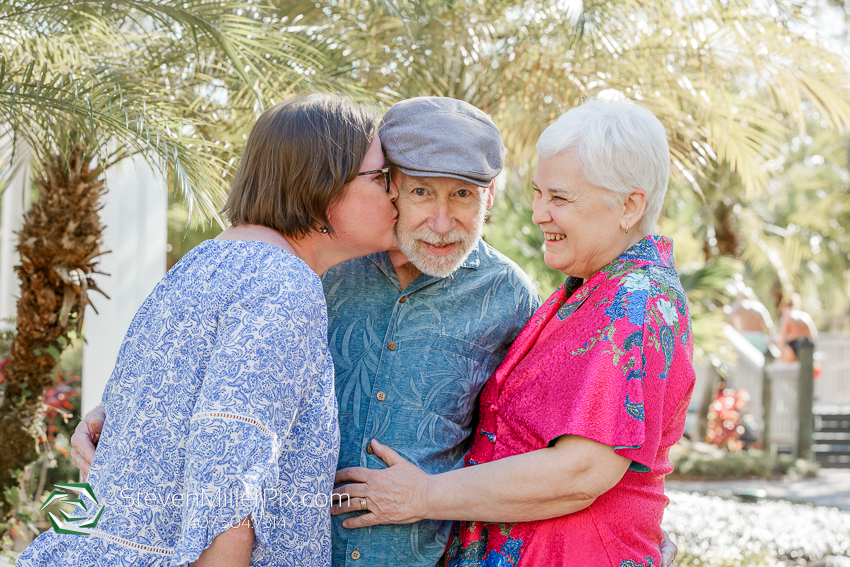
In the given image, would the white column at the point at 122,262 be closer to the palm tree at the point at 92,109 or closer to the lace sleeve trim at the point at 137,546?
the palm tree at the point at 92,109

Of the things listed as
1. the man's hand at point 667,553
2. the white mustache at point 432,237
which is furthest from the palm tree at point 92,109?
the man's hand at point 667,553

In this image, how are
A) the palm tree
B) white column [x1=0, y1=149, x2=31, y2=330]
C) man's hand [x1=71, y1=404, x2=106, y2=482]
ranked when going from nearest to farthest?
man's hand [x1=71, y1=404, x2=106, y2=482] → the palm tree → white column [x1=0, y1=149, x2=31, y2=330]

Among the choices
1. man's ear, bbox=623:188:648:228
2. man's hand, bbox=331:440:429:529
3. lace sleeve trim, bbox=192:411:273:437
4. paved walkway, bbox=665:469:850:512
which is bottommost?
paved walkway, bbox=665:469:850:512

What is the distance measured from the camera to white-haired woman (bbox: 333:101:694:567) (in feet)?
5.73

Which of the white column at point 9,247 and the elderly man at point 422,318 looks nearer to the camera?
the elderly man at point 422,318

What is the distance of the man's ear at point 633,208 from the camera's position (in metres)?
1.94

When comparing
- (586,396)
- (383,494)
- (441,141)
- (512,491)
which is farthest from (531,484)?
(441,141)

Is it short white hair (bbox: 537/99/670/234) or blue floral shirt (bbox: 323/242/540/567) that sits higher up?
short white hair (bbox: 537/99/670/234)

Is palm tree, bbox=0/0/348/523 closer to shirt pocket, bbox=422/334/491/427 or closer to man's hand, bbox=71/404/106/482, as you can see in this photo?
man's hand, bbox=71/404/106/482

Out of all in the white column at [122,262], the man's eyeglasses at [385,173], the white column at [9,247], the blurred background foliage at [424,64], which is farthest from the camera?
the white column at [9,247]

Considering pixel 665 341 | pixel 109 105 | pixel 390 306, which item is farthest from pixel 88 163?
pixel 665 341

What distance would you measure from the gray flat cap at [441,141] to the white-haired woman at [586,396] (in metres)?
0.20

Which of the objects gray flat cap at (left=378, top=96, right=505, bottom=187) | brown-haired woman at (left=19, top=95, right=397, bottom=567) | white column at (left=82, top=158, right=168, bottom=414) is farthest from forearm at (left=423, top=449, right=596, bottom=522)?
white column at (left=82, top=158, right=168, bottom=414)

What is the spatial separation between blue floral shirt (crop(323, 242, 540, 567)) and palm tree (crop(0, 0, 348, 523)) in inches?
50.6
